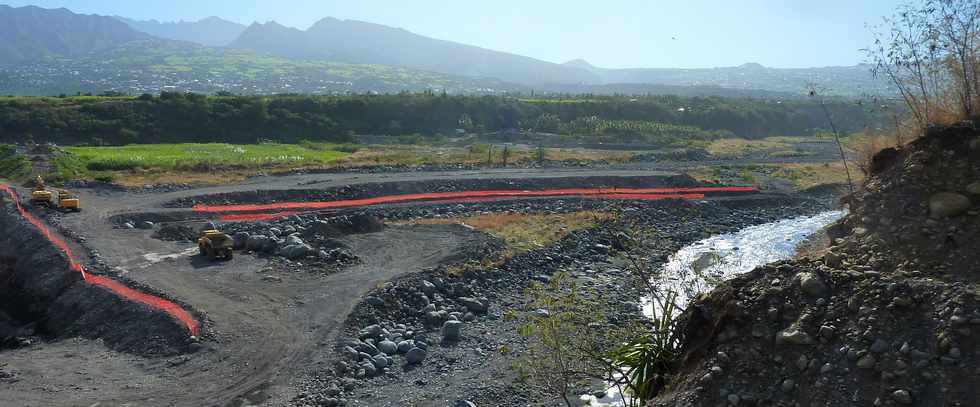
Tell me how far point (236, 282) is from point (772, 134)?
95.1 metres

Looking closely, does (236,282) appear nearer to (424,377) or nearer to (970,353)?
(424,377)

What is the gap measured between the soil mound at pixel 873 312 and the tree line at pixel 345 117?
4243 cm

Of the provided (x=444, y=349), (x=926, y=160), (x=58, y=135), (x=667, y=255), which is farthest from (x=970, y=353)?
(x=58, y=135)

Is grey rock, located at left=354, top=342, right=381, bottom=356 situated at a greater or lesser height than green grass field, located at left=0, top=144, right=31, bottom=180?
lesser

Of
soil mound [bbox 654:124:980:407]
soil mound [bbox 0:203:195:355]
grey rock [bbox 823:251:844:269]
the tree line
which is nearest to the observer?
soil mound [bbox 654:124:980:407]

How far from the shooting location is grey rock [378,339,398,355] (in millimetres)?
17125

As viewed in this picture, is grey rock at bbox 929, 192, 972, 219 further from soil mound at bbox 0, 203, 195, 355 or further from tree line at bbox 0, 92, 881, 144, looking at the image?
tree line at bbox 0, 92, 881, 144

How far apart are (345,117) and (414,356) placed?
64131mm

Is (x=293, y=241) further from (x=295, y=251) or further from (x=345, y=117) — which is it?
(x=345, y=117)

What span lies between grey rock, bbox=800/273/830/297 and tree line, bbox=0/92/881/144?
44.0m

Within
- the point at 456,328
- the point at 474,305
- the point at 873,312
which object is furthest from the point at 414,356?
the point at 873,312

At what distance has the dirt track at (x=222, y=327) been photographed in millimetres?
14266

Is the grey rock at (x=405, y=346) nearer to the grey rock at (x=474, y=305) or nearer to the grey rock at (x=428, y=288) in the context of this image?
the grey rock at (x=474, y=305)

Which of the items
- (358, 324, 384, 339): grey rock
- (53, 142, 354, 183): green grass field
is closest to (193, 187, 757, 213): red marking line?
(53, 142, 354, 183): green grass field
